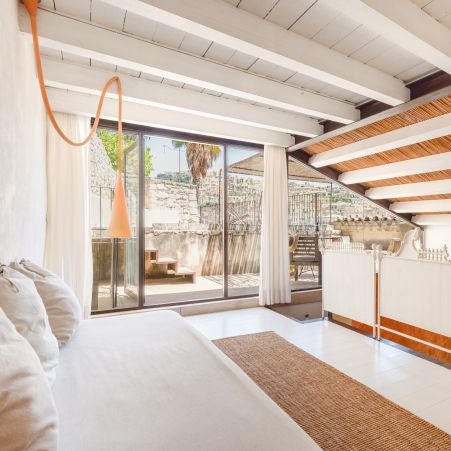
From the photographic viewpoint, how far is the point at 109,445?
2.69ft

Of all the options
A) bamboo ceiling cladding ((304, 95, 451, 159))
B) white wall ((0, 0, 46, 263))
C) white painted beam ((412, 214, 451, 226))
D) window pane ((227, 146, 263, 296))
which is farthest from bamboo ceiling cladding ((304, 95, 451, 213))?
white wall ((0, 0, 46, 263))

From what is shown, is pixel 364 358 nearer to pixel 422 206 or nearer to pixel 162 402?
pixel 162 402

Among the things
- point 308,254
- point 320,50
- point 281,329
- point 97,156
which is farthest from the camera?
point 308,254

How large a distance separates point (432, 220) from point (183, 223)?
12.4 ft

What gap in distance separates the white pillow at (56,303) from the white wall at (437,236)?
489 centimetres

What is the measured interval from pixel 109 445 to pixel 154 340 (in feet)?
2.45

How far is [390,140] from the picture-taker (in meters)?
3.11

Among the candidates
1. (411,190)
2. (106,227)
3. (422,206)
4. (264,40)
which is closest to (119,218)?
(264,40)

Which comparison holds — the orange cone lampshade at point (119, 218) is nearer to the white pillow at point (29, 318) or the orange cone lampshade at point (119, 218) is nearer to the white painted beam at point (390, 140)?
the white pillow at point (29, 318)

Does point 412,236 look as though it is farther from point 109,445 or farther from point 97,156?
point 97,156

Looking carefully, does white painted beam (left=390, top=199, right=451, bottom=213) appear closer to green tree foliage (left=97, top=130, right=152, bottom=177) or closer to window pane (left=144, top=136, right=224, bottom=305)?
window pane (left=144, top=136, right=224, bottom=305)

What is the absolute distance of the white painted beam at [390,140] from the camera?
2710 millimetres

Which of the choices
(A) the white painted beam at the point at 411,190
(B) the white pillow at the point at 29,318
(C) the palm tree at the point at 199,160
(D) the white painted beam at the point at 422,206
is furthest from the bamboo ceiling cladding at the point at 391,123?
(B) the white pillow at the point at 29,318

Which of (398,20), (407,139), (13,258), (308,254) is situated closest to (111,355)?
(13,258)
